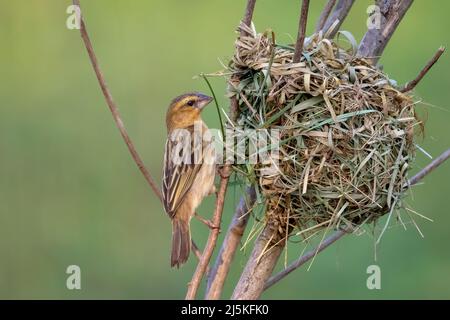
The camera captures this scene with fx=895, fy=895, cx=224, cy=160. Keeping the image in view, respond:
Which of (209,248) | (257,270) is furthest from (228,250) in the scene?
(209,248)

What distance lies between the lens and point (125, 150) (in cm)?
904

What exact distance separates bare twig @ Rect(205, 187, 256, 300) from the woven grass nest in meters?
0.13

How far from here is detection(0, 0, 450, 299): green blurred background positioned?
7.83 metres

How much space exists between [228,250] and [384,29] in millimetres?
1492

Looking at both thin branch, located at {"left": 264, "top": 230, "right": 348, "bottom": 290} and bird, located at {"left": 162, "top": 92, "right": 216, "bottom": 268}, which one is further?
bird, located at {"left": 162, "top": 92, "right": 216, "bottom": 268}

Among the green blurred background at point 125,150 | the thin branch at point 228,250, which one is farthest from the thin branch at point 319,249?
the green blurred background at point 125,150

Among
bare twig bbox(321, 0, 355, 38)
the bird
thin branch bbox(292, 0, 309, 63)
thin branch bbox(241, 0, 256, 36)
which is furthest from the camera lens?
the bird

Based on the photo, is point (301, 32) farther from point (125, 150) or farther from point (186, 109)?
point (125, 150)

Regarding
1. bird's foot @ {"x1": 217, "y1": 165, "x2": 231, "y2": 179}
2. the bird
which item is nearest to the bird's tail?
the bird

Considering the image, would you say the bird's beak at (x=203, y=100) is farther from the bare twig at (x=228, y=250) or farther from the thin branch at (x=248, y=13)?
the bare twig at (x=228, y=250)

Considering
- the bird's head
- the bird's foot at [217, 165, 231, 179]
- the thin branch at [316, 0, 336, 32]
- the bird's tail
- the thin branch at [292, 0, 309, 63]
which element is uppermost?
the thin branch at [316, 0, 336, 32]

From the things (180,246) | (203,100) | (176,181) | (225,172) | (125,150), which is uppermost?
(203,100)

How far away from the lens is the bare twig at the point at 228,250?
4.39 meters

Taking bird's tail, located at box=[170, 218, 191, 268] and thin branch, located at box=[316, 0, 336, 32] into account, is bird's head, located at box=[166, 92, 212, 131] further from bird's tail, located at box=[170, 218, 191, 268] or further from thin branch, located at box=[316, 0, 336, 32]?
thin branch, located at box=[316, 0, 336, 32]
